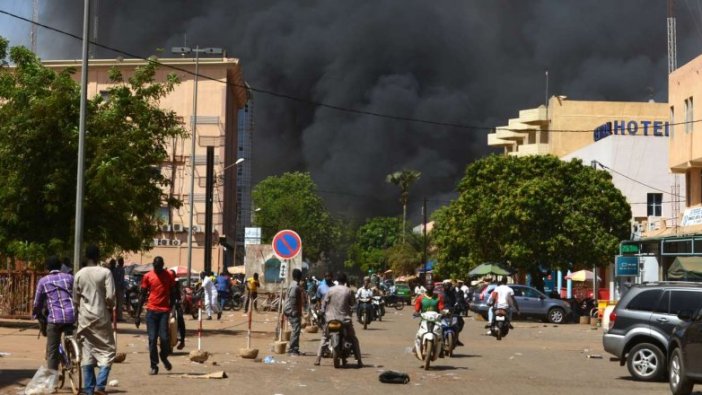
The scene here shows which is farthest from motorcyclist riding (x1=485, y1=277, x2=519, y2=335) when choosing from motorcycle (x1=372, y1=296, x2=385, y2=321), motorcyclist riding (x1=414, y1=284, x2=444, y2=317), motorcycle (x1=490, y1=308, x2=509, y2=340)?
motorcyclist riding (x1=414, y1=284, x2=444, y2=317)

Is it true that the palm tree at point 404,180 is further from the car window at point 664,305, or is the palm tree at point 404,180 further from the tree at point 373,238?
the car window at point 664,305

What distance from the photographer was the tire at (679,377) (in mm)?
15547

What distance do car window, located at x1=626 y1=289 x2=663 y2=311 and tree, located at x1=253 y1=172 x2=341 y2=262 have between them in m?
98.6

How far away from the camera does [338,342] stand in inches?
795

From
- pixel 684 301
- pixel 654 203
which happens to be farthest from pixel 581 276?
pixel 684 301

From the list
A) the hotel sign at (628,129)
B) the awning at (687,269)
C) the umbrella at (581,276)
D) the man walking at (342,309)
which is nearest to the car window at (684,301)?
the man walking at (342,309)

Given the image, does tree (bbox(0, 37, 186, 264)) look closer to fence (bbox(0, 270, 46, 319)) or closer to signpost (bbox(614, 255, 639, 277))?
fence (bbox(0, 270, 46, 319))

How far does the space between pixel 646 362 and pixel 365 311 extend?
19.3m

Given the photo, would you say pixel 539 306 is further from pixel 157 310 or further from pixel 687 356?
pixel 687 356

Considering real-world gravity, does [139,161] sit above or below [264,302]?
above

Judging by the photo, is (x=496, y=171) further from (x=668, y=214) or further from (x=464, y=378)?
(x=464, y=378)

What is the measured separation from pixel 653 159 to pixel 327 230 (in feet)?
191

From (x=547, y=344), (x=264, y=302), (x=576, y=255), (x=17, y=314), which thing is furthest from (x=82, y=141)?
(x=576, y=255)

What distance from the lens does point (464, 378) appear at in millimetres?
18859
